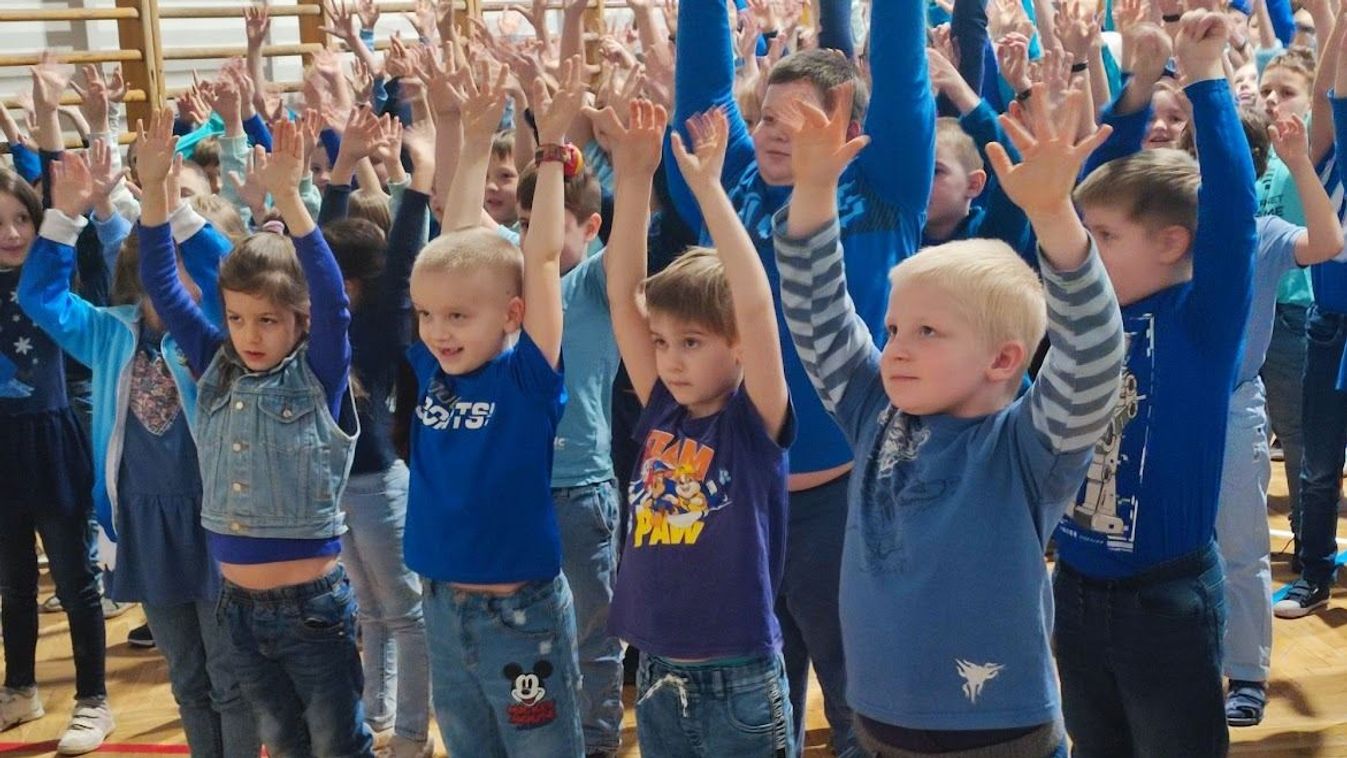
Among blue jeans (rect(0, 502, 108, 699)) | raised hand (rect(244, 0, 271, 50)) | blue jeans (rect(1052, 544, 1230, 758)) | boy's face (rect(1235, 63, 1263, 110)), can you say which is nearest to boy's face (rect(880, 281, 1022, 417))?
blue jeans (rect(1052, 544, 1230, 758))

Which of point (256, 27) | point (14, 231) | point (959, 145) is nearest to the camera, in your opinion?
point (959, 145)

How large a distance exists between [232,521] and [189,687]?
0.43 meters

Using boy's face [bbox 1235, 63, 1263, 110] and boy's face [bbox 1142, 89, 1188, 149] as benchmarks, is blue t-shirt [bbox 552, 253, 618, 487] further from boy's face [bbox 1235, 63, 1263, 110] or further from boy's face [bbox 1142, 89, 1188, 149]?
boy's face [bbox 1235, 63, 1263, 110]

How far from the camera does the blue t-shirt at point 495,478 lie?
2166 millimetres

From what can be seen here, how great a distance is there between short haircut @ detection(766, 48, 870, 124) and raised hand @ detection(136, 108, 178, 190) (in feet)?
3.49

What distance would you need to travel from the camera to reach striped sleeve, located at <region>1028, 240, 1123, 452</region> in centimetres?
152

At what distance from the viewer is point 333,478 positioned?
246 centimetres

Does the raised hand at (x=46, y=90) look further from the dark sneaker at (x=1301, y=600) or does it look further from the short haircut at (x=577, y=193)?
the dark sneaker at (x=1301, y=600)

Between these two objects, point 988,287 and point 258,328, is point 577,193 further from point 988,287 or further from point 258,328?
point 988,287

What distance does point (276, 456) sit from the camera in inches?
95.4

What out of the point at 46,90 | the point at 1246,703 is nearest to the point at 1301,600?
the point at 1246,703

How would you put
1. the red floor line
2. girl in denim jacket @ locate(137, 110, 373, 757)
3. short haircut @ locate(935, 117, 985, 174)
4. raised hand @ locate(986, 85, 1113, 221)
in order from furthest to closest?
the red floor line
short haircut @ locate(935, 117, 985, 174)
girl in denim jacket @ locate(137, 110, 373, 757)
raised hand @ locate(986, 85, 1113, 221)

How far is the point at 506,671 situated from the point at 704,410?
50 cm

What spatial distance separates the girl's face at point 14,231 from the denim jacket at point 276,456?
1.09 meters
